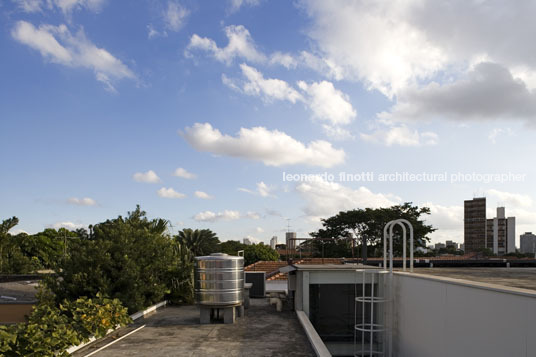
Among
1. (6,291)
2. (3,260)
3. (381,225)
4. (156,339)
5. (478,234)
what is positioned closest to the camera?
(156,339)

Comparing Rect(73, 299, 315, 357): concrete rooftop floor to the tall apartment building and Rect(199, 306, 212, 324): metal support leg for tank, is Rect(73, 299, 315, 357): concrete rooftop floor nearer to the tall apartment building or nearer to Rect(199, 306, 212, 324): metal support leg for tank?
Rect(199, 306, 212, 324): metal support leg for tank

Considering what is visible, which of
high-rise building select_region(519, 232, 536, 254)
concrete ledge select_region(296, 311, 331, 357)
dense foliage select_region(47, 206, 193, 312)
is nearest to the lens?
concrete ledge select_region(296, 311, 331, 357)

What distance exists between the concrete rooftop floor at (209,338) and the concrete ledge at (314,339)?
0.52 feet

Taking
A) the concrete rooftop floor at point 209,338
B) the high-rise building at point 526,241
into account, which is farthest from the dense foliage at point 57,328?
the high-rise building at point 526,241

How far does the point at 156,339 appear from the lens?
11.1 meters

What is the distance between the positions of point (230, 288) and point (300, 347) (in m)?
3.48

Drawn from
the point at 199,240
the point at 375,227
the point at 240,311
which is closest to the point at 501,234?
the point at 375,227

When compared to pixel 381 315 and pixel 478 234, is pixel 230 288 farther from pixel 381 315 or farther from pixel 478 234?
pixel 478 234

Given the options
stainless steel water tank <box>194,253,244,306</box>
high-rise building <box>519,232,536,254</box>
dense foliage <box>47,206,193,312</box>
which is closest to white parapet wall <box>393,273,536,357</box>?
stainless steel water tank <box>194,253,244,306</box>

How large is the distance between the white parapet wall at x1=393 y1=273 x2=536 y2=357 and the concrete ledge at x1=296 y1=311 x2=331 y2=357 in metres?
2.22

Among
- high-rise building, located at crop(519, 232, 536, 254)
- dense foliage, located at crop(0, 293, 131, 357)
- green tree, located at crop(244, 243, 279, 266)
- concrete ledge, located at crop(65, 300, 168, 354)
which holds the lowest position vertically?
high-rise building, located at crop(519, 232, 536, 254)

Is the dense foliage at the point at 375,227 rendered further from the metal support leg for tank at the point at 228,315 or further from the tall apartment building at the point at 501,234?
the tall apartment building at the point at 501,234

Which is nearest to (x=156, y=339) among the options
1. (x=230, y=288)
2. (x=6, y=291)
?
(x=230, y=288)

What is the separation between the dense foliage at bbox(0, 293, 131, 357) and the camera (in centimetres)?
729
